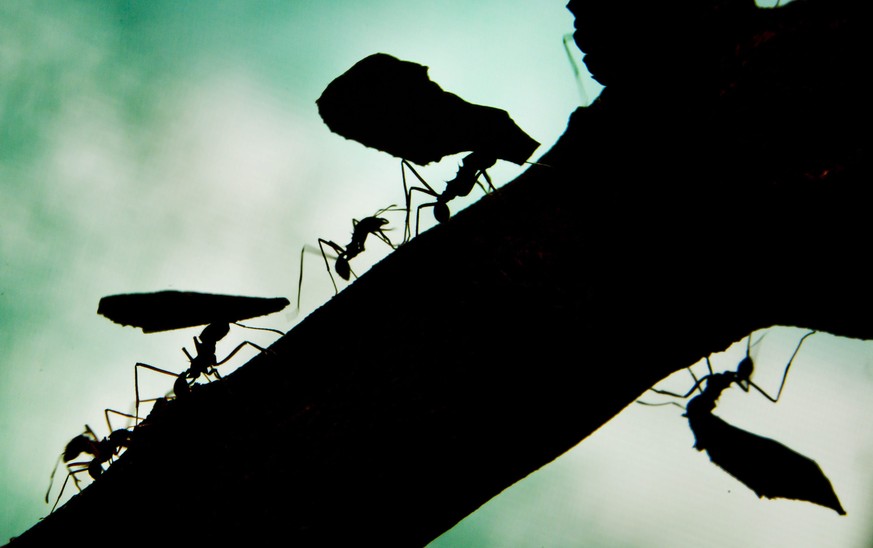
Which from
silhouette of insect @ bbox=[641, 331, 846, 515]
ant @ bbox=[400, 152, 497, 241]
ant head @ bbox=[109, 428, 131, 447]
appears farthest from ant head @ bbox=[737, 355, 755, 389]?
ant head @ bbox=[109, 428, 131, 447]

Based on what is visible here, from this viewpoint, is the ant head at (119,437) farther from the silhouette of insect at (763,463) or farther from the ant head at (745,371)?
the ant head at (745,371)

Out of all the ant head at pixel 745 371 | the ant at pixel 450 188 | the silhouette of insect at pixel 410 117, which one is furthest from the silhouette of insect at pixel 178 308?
the ant head at pixel 745 371

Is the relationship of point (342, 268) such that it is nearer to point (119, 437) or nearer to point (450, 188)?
point (450, 188)

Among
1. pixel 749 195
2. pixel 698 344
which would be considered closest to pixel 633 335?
pixel 698 344

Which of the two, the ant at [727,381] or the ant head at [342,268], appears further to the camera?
the ant head at [342,268]

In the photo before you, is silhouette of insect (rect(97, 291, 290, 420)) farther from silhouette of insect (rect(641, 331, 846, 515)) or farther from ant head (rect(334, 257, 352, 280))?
ant head (rect(334, 257, 352, 280))

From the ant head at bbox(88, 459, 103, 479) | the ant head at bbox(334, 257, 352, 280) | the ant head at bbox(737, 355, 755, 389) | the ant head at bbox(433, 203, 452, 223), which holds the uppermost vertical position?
the ant head at bbox(334, 257, 352, 280)

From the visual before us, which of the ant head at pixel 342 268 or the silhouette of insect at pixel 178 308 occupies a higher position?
the ant head at pixel 342 268

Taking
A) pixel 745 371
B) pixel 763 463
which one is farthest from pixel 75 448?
pixel 745 371
